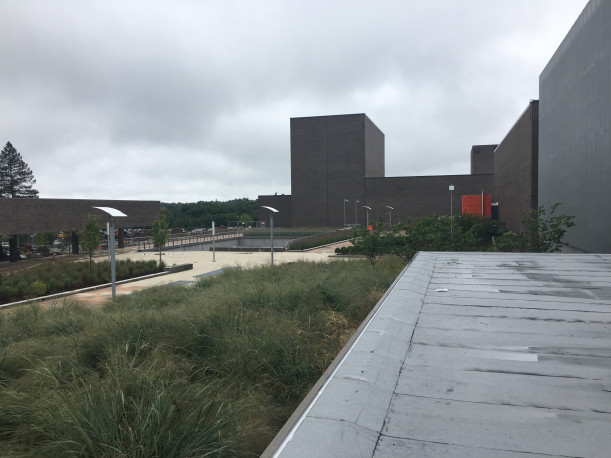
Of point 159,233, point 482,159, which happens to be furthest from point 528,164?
point 482,159

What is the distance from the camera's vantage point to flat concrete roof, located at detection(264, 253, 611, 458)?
193 cm

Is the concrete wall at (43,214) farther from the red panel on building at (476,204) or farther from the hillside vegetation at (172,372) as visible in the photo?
the red panel on building at (476,204)

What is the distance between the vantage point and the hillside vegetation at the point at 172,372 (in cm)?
288

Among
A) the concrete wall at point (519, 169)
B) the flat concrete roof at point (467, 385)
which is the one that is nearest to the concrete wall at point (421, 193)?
the concrete wall at point (519, 169)

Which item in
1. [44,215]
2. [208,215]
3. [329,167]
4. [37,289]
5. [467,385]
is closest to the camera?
[467,385]

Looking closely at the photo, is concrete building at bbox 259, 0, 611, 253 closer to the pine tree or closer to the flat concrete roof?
the flat concrete roof

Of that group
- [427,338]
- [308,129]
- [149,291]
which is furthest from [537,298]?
[308,129]

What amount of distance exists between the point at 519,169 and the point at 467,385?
97.3ft

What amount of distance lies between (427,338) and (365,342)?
1.75 feet

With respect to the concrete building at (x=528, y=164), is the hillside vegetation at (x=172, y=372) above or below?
below

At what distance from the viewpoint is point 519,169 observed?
1137 inches

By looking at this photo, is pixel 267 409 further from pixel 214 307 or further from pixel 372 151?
pixel 372 151

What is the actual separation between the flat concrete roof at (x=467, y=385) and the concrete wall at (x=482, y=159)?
7641 centimetres

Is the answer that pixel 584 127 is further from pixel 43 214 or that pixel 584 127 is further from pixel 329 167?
pixel 329 167
